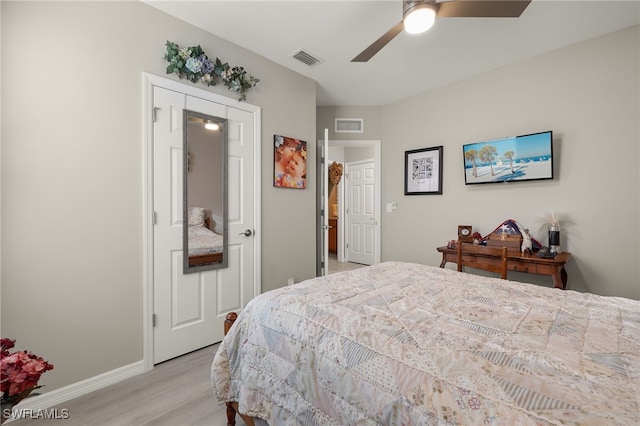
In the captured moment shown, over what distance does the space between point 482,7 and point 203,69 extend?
201cm

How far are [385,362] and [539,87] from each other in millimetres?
3307

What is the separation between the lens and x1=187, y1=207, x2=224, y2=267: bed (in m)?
2.35

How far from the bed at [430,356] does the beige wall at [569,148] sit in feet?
5.22

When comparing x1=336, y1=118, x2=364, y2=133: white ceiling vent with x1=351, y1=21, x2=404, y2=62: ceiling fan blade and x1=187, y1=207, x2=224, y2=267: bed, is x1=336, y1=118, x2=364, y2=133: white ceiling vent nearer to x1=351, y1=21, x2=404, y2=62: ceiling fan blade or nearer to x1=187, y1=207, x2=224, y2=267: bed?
x1=351, y1=21, x2=404, y2=62: ceiling fan blade

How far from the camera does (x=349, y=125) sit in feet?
13.9

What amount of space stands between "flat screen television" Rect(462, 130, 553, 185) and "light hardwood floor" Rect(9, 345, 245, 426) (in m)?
3.22

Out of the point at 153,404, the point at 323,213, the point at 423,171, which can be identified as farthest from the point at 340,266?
the point at 153,404

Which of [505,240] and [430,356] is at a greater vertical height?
Result: [505,240]

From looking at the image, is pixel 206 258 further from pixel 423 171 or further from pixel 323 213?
pixel 423 171

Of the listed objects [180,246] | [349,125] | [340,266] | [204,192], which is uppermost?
[349,125]

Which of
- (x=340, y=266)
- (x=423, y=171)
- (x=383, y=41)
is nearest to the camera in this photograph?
(x=383, y=41)

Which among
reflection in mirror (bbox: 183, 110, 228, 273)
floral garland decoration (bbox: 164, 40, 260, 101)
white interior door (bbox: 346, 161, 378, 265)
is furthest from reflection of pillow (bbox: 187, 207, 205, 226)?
white interior door (bbox: 346, 161, 378, 265)

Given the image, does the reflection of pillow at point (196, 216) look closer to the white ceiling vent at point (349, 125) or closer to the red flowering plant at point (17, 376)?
the red flowering plant at point (17, 376)

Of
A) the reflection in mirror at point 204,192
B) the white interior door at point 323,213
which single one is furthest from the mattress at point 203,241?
the white interior door at point 323,213
